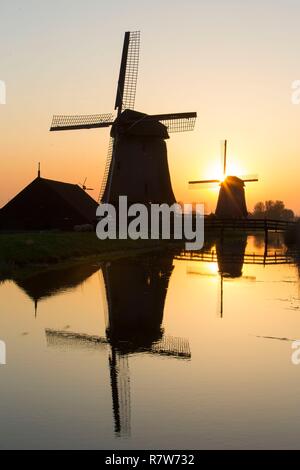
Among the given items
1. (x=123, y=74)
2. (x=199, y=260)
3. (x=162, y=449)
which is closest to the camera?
(x=162, y=449)

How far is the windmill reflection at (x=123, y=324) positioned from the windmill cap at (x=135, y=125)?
75.1ft

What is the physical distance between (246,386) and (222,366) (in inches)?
40.4

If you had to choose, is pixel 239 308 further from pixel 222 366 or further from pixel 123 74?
pixel 123 74

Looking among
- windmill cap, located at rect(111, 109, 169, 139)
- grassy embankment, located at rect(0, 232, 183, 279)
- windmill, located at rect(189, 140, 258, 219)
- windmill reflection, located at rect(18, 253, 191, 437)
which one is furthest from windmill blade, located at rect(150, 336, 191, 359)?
windmill, located at rect(189, 140, 258, 219)

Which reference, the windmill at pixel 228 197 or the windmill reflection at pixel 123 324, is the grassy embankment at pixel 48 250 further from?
the windmill at pixel 228 197

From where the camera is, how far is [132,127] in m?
43.8

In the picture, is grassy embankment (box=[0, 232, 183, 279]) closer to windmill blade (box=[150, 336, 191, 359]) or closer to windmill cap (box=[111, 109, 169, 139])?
windmill cap (box=[111, 109, 169, 139])

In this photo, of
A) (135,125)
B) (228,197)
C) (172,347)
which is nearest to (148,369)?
(172,347)

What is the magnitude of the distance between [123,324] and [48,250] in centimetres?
1556

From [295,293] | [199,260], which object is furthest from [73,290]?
[199,260]

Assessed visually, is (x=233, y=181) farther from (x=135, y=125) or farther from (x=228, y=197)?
(x=135, y=125)

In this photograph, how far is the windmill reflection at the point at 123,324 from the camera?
7.81m

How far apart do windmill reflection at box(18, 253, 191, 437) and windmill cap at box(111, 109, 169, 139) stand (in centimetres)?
2289

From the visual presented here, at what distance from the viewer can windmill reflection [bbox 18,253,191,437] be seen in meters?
7.81
